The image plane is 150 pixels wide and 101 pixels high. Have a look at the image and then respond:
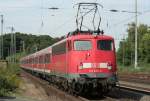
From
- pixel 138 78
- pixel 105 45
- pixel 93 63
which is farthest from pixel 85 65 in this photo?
pixel 138 78

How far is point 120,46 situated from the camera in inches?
4729

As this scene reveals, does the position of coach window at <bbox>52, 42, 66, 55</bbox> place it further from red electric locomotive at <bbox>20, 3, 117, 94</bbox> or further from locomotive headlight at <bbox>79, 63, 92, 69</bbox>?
locomotive headlight at <bbox>79, 63, 92, 69</bbox>

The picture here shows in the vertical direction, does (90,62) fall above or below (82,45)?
below

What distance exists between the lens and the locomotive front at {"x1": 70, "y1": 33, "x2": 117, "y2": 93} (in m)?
22.8

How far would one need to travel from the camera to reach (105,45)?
2362 centimetres

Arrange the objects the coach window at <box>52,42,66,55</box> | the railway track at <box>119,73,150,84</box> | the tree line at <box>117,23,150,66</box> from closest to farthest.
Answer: the coach window at <box>52,42,66,55</box>
the railway track at <box>119,73,150,84</box>
the tree line at <box>117,23,150,66</box>

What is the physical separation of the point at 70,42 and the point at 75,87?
7.53 feet

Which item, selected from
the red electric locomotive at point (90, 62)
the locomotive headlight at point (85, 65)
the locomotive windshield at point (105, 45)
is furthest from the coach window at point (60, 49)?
the locomotive headlight at point (85, 65)

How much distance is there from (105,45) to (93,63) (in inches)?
49.8

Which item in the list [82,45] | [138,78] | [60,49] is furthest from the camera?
[138,78]

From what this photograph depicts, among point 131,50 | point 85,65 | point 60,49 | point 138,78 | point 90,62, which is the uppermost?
point 131,50

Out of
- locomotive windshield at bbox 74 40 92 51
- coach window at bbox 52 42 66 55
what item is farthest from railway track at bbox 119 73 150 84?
locomotive windshield at bbox 74 40 92 51

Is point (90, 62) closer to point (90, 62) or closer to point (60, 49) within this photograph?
point (90, 62)

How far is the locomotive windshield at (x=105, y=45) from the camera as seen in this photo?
23594 millimetres
